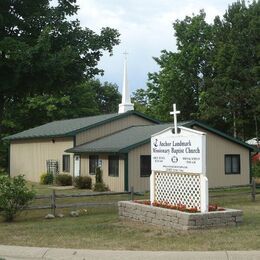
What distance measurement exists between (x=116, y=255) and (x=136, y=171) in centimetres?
2103

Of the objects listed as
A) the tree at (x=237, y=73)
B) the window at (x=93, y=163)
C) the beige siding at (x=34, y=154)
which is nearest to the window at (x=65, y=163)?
the beige siding at (x=34, y=154)

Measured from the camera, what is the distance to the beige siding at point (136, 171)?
30594 mm

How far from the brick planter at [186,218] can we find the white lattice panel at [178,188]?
0.71 metres

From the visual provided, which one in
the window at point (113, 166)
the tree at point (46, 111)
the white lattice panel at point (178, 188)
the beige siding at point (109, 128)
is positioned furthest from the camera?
the tree at point (46, 111)

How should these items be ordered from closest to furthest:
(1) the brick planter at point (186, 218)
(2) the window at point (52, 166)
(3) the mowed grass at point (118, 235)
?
1. (3) the mowed grass at point (118, 235)
2. (1) the brick planter at point (186, 218)
3. (2) the window at point (52, 166)

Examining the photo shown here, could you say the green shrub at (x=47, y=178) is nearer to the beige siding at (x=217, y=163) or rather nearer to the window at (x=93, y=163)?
the window at (x=93, y=163)

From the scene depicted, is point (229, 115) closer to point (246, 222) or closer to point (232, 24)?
point (232, 24)

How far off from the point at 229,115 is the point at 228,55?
18.5ft

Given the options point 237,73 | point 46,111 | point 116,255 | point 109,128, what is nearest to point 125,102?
point 109,128

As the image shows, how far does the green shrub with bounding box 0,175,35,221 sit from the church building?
44.4 feet

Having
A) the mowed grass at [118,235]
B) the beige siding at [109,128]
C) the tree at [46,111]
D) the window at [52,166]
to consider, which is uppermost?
the tree at [46,111]

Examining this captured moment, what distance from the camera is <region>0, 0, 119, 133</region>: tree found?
55.6ft

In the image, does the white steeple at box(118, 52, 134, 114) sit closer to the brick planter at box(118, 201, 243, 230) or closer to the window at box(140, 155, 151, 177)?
the window at box(140, 155, 151, 177)

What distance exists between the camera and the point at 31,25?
19.1 metres
